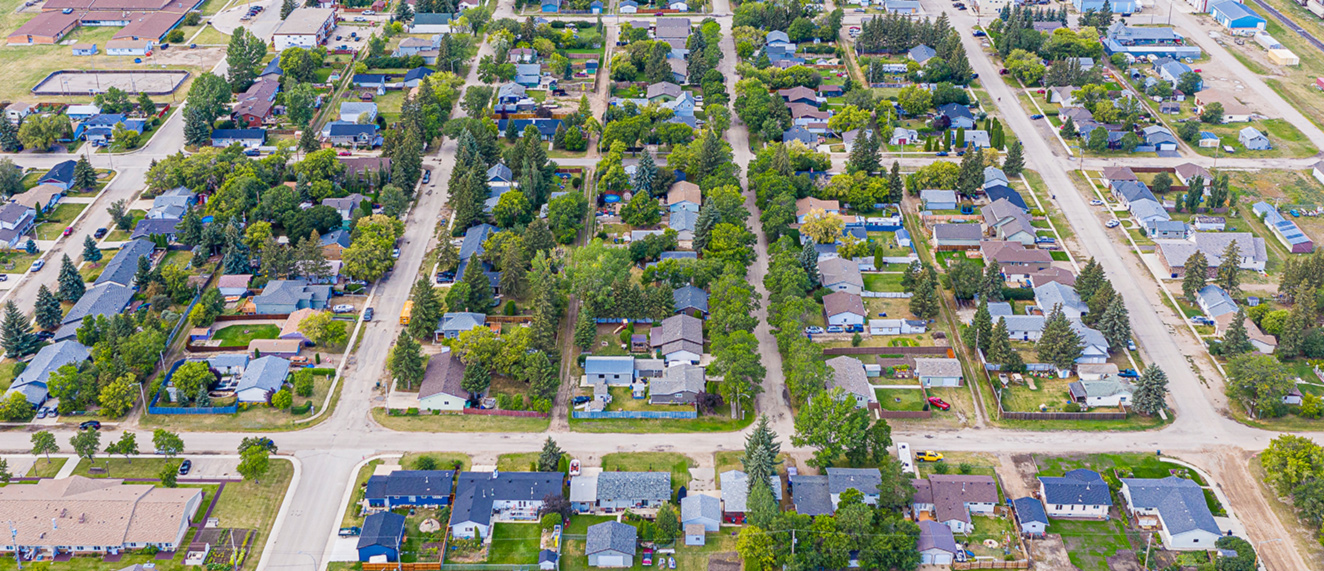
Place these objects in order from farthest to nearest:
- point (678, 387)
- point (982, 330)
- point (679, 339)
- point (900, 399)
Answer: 1. point (982, 330)
2. point (679, 339)
3. point (900, 399)
4. point (678, 387)

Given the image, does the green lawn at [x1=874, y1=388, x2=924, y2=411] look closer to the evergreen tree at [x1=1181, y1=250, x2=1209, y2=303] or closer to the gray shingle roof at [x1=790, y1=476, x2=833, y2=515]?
the gray shingle roof at [x1=790, y1=476, x2=833, y2=515]

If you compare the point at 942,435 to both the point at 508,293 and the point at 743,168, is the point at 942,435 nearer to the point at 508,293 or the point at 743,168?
the point at 508,293

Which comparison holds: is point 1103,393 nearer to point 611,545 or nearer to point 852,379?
point 852,379

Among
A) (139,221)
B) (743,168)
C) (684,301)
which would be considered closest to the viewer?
(684,301)

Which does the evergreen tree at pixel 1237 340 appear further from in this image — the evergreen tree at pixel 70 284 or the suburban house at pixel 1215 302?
the evergreen tree at pixel 70 284

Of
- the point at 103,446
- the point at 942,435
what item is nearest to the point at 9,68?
the point at 103,446

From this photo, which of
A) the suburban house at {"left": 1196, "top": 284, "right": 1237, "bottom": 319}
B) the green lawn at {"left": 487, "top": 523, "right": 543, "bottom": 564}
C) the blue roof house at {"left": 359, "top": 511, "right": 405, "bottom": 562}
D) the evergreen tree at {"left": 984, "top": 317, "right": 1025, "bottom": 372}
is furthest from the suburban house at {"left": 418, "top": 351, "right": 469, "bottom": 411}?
the suburban house at {"left": 1196, "top": 284, "right": 1237, "bottom": 319}

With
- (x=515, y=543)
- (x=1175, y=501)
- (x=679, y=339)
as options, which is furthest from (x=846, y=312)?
(x=515, y=543)
